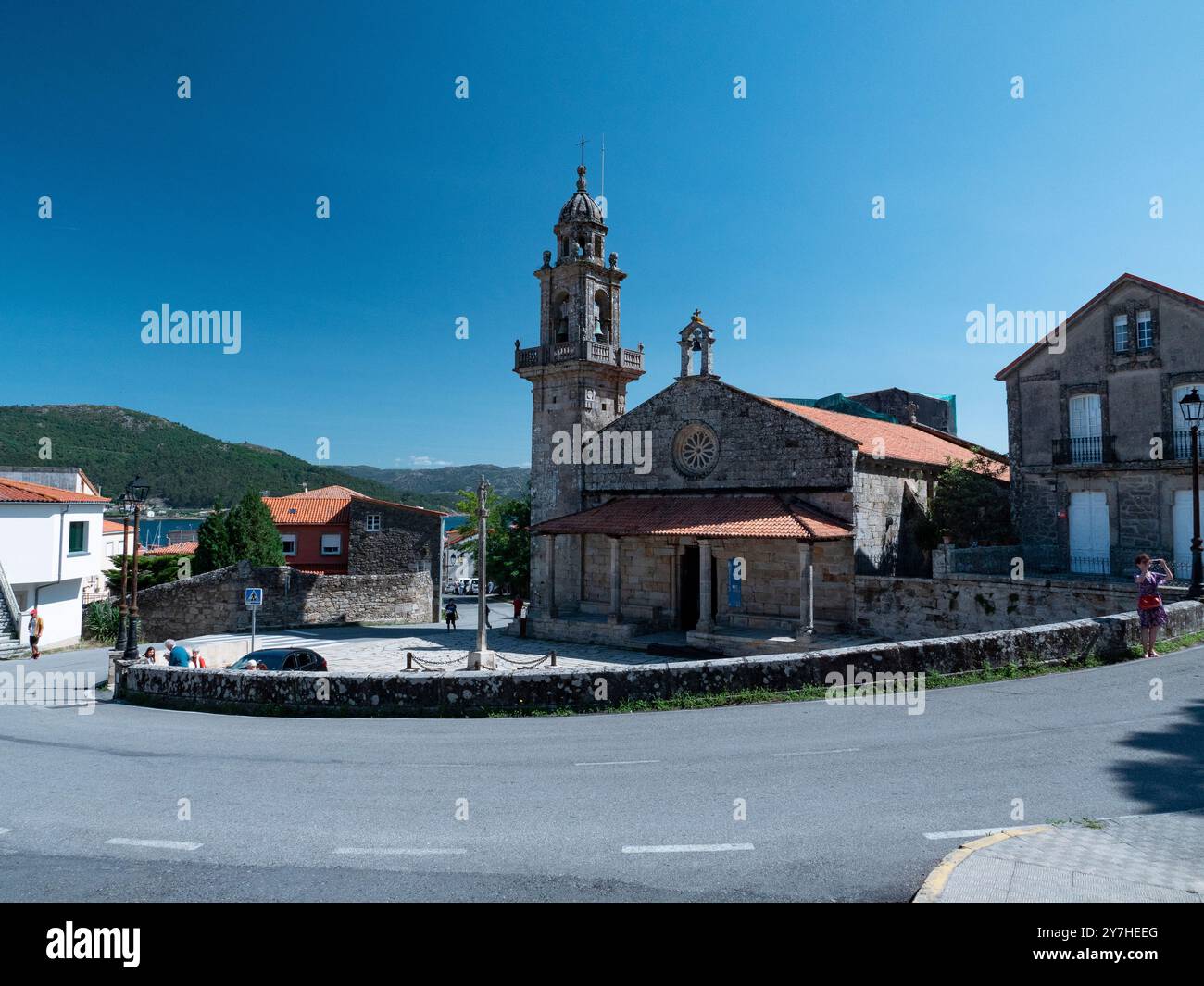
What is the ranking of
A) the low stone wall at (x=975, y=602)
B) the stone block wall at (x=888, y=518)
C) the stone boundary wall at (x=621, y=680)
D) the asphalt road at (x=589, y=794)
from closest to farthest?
the asphalt road at (x=589, y=794)
the stone boundary wall at (x=621, y=680)
the low stone wall at (x=975, y=602)
the stone block wall at (x=888, y=518)

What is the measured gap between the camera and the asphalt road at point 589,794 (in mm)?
6223

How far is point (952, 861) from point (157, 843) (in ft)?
23.8

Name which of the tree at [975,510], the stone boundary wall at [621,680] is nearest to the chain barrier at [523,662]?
the stone boundary wall at [621,680]

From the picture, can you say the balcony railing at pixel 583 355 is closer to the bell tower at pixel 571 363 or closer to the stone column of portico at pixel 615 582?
the bell tower at pixel 571 363

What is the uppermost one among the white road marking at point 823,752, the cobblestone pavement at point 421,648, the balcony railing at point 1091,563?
the balcony railing at point 1091,563

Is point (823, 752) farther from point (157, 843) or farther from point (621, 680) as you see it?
point (157, 843)

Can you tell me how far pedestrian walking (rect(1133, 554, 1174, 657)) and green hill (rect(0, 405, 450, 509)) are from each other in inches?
5230

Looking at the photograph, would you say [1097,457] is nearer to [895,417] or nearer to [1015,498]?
[1015,498]

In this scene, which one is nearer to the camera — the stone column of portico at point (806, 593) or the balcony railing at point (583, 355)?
the stone column of portico at point (806, 593)

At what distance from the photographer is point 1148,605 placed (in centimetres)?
1310

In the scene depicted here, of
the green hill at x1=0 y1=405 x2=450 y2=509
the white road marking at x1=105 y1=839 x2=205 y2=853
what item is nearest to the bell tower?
the white road marking at x1=105 y1=839 x2=205 y2=853

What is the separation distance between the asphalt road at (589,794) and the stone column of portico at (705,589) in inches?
435

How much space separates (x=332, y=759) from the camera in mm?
10195

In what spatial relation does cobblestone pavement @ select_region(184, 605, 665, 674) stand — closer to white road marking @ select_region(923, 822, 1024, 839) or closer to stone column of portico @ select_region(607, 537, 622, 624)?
stone column of portico @ select_region(607, 537, 622, 624)
